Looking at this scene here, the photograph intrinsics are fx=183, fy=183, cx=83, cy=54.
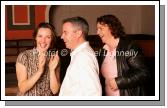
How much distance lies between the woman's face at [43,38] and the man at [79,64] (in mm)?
76

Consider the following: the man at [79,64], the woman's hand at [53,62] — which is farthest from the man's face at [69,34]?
the woman's hand at [53,62]

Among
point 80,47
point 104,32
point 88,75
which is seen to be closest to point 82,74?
point 88,75

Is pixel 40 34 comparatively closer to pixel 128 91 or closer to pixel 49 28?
pixel 49 28

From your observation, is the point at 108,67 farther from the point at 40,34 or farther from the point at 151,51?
the point at 40,34

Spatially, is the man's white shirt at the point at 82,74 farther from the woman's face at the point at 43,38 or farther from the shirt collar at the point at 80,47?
the woman's face at the point at 43,38

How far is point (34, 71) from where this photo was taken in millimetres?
1005

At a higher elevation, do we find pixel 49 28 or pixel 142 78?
pixel 49 28

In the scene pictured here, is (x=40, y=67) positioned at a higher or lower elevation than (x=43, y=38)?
lower

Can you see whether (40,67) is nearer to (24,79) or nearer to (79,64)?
Result: (24,79)

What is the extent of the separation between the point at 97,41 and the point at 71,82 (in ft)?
0.87

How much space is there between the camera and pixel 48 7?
1018 millimetres

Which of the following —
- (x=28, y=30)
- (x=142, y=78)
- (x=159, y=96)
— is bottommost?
(x=159, y=96)

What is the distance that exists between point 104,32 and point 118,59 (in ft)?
0.55

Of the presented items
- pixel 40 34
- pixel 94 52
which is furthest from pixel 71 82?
pixel 40 34
